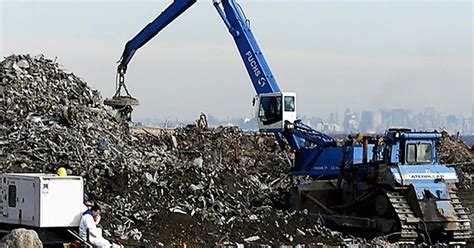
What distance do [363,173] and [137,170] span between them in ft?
20.4

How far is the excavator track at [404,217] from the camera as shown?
20.7 meters

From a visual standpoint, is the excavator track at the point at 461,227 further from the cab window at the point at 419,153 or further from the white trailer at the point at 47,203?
the white trailer at the point at 47,203

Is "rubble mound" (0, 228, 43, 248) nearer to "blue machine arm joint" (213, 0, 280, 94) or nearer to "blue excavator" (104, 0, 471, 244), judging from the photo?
"blue excavator" (104, 0, 471, 244)

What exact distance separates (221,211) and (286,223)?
1.89 metres

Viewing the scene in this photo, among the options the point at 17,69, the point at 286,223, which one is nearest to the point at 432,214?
the point at 286,223

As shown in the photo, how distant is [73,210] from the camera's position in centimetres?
1584

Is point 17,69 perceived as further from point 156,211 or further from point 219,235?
point 219,235

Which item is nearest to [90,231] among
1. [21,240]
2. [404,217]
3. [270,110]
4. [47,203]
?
[47,203]

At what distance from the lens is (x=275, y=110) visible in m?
25.3

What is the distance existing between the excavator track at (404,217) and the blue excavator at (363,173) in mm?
23

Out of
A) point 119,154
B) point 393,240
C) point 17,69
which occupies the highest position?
point 17,69

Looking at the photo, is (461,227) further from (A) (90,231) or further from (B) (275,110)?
(A) (90,231)

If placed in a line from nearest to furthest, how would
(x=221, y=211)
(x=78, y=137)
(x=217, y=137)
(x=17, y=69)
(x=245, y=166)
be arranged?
(x=221, y=211) < (x=78, y=137) < (x=17, y=69) < (x=245, y=166) < (x=217, y=137)

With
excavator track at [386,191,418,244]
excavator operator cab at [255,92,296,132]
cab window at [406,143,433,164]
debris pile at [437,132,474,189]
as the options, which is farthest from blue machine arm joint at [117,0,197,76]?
debris pile at [437,132,474,189]
